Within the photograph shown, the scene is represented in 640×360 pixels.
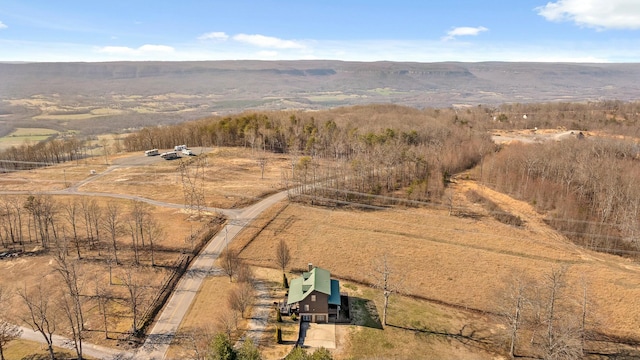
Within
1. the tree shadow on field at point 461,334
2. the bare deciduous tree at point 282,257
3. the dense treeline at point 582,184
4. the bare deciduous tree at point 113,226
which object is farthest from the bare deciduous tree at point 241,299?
the dense treeline at point 582,184

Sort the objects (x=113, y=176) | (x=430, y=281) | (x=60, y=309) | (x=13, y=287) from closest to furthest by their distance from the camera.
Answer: (x=60, y=309)
(x=13, y=287)
(x=430, y=281)
(x=113, y=176)

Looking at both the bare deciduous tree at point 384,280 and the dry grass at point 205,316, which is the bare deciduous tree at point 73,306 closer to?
the dry grass at point 205,316

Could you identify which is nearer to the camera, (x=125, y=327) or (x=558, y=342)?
(x=558, y=342)

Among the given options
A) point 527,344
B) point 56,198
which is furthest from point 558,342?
point 56,198

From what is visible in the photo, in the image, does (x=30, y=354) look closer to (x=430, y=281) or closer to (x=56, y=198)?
(x=430, y=281)

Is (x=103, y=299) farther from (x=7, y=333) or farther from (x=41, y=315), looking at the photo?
(x=41, y=315)

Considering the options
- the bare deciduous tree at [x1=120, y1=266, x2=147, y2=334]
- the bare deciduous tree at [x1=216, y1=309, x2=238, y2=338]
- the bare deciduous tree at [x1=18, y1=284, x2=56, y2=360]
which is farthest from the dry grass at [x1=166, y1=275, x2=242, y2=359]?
the bare deciduous tree at [x1=18, y1=284, x2=56, y2=360]

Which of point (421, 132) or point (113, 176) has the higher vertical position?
point (421, 132)
